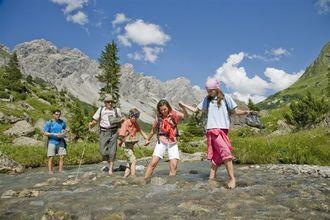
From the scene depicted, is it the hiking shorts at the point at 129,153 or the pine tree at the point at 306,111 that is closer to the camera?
the hiking shorts at the point at 129,153

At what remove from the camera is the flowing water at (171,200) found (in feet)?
26.1

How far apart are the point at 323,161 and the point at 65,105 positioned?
6693cm

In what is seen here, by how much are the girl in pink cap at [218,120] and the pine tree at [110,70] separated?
6997 cm

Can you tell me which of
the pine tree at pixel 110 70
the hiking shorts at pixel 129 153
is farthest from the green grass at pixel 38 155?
the pine tree at pixel 110 70

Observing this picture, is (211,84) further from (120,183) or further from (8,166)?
(8,166)

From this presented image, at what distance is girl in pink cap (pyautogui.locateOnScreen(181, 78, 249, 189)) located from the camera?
1104 cm

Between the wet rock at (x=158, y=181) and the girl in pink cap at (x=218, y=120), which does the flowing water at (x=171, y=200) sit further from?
the girl in pink cap at (x=218, y=120)

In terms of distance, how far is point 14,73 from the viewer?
254 feet

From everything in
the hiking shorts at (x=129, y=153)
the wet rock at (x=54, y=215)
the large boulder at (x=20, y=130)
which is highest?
the large boulder at (x=20, y=130)

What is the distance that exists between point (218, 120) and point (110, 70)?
240ft

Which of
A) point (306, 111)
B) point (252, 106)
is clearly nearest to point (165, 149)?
point (306, 111)

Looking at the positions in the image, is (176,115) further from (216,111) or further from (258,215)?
(258,215)

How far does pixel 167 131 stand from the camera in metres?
13.1

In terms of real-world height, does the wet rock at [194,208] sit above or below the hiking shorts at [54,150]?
below
